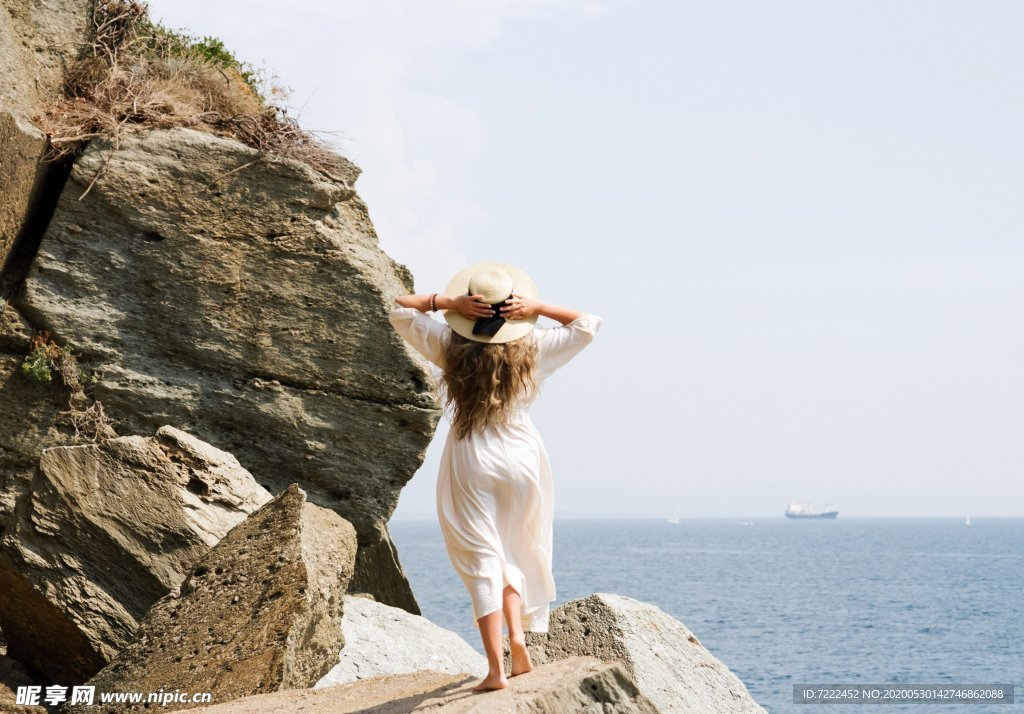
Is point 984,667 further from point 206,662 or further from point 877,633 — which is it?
point 206,662

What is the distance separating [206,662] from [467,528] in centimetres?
247

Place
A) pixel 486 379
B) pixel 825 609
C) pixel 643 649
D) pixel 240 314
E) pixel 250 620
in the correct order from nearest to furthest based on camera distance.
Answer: pixel 486 379 < pixel 250 620 < pixel 643 649 < pixel 240 314 < pixel 825 609

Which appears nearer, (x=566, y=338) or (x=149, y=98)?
(x=566, y=338)

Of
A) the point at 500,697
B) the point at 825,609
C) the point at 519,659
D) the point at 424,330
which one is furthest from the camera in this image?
the point at 825,609

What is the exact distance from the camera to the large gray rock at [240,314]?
11.0m

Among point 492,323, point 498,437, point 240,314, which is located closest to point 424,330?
point 492,323

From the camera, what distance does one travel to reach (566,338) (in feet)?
20.6

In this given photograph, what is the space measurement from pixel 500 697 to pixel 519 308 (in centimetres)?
214

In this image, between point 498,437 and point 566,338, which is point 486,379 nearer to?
point 498,437

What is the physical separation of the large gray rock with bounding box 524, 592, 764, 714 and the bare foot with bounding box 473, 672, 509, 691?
1989 millimetres

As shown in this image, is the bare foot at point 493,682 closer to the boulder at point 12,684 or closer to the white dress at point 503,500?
the white dress at point 503,500

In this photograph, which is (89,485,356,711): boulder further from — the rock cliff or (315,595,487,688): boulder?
(315,595,487,688): boulder

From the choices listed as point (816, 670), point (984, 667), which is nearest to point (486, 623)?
point (816, 670)

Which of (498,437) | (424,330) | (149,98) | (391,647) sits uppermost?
(149,98)
